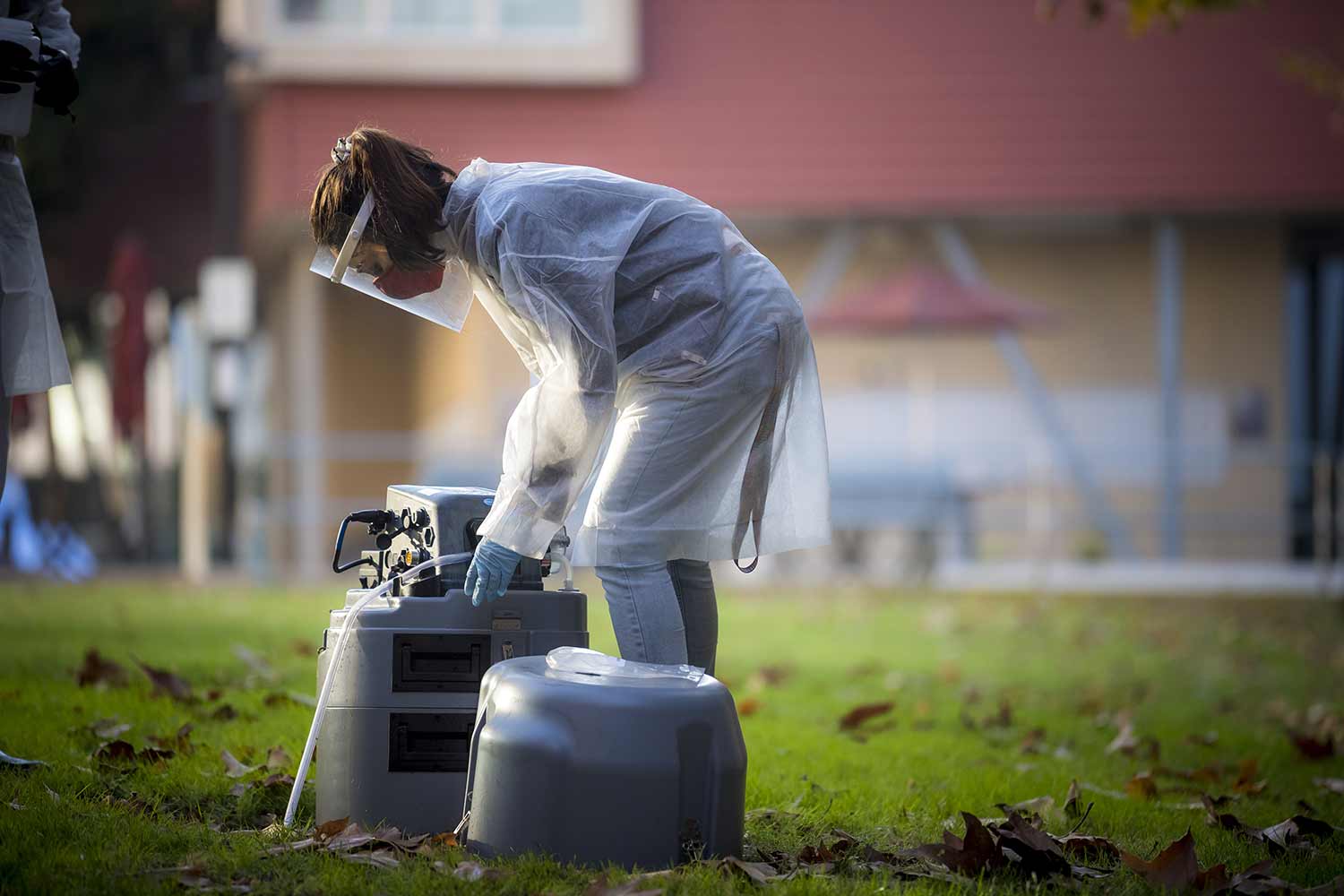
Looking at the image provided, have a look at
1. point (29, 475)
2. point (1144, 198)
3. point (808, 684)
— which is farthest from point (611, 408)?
point (29, 475)

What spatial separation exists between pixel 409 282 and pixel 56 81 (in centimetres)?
107

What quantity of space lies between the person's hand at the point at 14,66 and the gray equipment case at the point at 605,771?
190 cm

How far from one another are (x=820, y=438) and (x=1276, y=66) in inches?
482

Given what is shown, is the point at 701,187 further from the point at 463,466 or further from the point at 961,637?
the point at 961,637

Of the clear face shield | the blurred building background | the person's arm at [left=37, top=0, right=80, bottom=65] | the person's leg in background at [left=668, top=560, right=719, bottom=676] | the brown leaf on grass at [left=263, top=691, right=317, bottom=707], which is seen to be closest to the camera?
the clear face shield

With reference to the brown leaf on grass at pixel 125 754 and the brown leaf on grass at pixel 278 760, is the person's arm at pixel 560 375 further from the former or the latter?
the brown leaf on grass at pixel 125 754

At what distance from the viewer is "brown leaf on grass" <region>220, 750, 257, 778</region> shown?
3749mm

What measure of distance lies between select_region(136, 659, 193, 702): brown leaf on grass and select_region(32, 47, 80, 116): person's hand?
1782mm

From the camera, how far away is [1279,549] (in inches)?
582

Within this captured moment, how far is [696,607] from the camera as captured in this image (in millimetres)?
3641

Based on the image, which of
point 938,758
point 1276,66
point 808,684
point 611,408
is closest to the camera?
point 611,408

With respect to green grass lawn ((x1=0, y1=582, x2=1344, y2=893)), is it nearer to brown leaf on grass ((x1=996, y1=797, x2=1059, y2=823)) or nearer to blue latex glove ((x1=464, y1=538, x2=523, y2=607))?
brown leaf on grass ((x1=996, y1=797, x2=1059, y2=823))

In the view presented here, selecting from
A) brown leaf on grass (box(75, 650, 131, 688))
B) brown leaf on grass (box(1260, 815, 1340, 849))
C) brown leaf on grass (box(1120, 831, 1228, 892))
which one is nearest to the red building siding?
brown leaf on grass (box(75, 650, 131, 688))

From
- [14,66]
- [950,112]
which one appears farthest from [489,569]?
[950,112]
